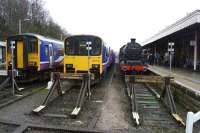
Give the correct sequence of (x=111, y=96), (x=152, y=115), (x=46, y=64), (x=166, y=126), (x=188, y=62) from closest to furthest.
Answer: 1. (x=166, y=126)
2. (x=152, y=115)
3. (x=111, y=96)
4. (x=46, y=64)
5. (x=188, y=62)

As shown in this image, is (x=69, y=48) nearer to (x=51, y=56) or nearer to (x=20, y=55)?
(x=20, y=55)

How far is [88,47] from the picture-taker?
13.5 meters

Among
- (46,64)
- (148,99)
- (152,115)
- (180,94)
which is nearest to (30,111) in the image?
(152,115)

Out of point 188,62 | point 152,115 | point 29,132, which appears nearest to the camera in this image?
point 29,132

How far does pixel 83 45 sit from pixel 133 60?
622 cm

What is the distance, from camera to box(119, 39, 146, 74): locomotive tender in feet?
61.4

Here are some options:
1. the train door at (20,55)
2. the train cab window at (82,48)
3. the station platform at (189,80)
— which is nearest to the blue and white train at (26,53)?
the train door at (20,55)

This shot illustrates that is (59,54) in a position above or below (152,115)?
above

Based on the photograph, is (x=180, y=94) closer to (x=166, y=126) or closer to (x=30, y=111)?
(x=166, y=126)

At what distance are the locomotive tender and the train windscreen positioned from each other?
14.7 feet

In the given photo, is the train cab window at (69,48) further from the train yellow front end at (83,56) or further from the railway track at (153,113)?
the railway track at (153,113)

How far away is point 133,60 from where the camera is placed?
65.5 feet

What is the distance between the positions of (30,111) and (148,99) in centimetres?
542

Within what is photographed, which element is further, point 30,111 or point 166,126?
point 30,111
